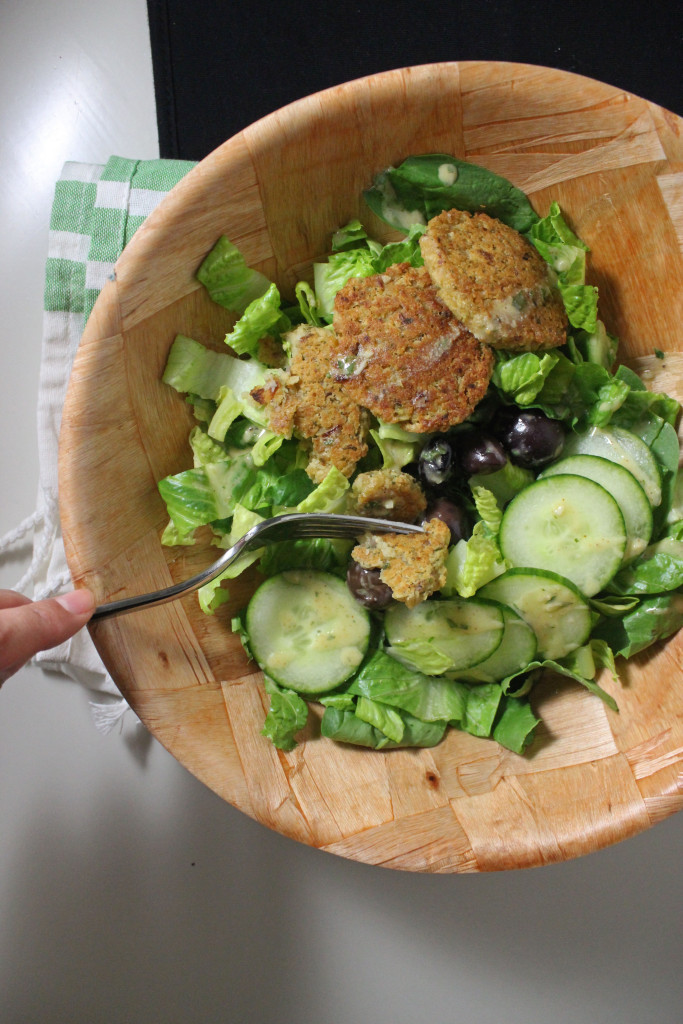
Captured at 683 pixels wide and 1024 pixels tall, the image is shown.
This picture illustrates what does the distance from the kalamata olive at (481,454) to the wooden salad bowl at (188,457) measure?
1.78 ft

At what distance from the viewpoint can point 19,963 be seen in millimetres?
2301

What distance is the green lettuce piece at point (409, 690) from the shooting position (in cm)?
185

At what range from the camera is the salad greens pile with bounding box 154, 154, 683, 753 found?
1806 millimetres

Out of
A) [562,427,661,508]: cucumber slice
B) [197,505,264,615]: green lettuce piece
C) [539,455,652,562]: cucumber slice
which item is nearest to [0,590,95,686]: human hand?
[197,505,264,615]: green lettuce piece

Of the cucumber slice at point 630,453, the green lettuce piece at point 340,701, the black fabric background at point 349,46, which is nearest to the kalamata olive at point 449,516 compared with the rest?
the cucumber slice at point 630,453

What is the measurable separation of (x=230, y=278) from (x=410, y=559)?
0.81m

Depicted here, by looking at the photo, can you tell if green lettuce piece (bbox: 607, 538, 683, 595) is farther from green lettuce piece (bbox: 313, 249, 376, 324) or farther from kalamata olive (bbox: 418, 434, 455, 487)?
green lettuce piece (bbox: 313, 249, 376, 324)

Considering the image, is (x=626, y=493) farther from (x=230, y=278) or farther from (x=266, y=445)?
(x=230, y=278)

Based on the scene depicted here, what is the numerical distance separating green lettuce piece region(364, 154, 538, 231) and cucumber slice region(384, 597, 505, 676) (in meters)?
0.98

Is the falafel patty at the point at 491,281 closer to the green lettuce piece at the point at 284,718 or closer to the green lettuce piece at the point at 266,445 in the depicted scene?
the green lettuce piece at the point at 266,445

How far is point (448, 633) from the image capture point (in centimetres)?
183

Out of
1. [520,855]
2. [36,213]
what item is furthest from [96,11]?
[520,855]

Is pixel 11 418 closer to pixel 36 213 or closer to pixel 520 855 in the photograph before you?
pixel 36 213

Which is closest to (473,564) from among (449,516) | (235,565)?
(449,516)
